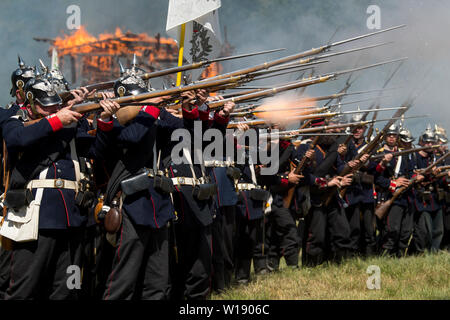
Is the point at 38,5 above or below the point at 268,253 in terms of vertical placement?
above

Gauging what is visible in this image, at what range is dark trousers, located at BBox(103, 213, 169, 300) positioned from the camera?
4.11 m

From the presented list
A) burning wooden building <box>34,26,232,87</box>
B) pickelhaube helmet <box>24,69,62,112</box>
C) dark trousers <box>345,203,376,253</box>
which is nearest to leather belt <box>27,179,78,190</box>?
pickelhaube helmet <box>24,69,62,112</box>

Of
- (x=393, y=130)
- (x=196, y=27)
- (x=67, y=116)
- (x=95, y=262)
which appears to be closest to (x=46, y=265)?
(x=95, y=262)

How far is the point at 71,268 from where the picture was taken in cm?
412

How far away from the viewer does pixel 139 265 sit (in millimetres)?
4160

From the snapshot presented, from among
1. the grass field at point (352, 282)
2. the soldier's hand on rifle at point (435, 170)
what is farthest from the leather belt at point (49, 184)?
the soldier's hand on rifle at point (435, 170)

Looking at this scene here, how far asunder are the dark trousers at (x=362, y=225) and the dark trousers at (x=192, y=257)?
12.7 ft

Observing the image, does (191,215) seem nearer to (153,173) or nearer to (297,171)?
(153,173)

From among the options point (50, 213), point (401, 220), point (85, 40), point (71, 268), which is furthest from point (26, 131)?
point (85, 40)

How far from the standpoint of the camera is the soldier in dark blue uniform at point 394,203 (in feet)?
29.7

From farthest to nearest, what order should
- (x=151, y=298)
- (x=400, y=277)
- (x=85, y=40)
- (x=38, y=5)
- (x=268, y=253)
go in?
(x=85, y=40) < (x=38, y=5) < (x=268, y=253) < (x=400, y=277) < (x=151, y=298)

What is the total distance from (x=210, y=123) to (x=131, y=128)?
106cm

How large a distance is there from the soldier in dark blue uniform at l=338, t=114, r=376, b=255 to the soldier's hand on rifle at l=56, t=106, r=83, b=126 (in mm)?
4882

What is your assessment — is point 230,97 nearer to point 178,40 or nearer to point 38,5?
point 178,40
